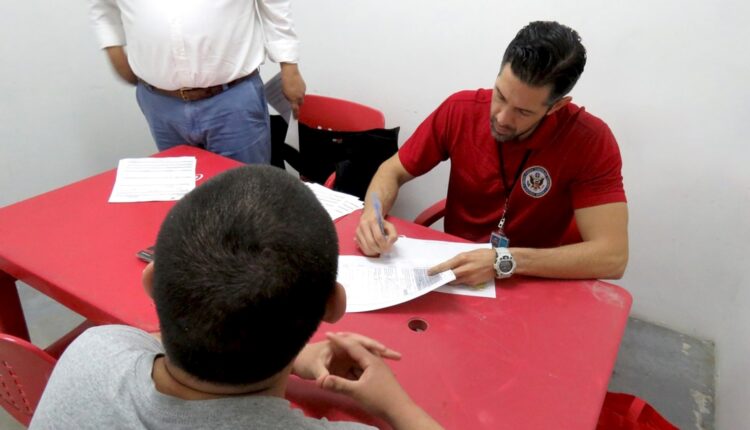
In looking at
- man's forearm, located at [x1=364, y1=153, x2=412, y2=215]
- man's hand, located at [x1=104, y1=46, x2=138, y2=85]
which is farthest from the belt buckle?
man's forearm, located at [x1=364, y1=153, x2=412, y2=215]

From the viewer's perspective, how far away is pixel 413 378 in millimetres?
947

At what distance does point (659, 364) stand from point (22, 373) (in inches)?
88.1

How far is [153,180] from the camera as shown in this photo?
1.58 meters

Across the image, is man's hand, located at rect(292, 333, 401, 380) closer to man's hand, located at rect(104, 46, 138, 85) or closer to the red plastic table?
the red plastic table

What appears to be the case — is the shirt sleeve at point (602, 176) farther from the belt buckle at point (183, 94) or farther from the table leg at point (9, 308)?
the table leg at point (9, 308)

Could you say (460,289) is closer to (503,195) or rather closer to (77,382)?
(503,195)

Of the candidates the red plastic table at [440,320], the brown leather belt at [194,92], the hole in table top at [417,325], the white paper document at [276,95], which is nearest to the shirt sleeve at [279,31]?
the white paper document at [276,95]

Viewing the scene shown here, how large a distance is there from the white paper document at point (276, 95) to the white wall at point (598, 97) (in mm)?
502

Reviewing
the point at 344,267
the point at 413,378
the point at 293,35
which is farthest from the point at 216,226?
the point at 293,35

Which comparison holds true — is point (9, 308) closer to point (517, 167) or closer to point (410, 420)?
point (410, 420)

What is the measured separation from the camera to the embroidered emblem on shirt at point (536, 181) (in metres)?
1.48

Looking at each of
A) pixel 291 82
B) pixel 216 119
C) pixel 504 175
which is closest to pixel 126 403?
pixel 504 175

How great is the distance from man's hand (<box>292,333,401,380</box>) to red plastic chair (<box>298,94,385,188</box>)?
1.46 m

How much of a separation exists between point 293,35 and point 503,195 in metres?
1.13
